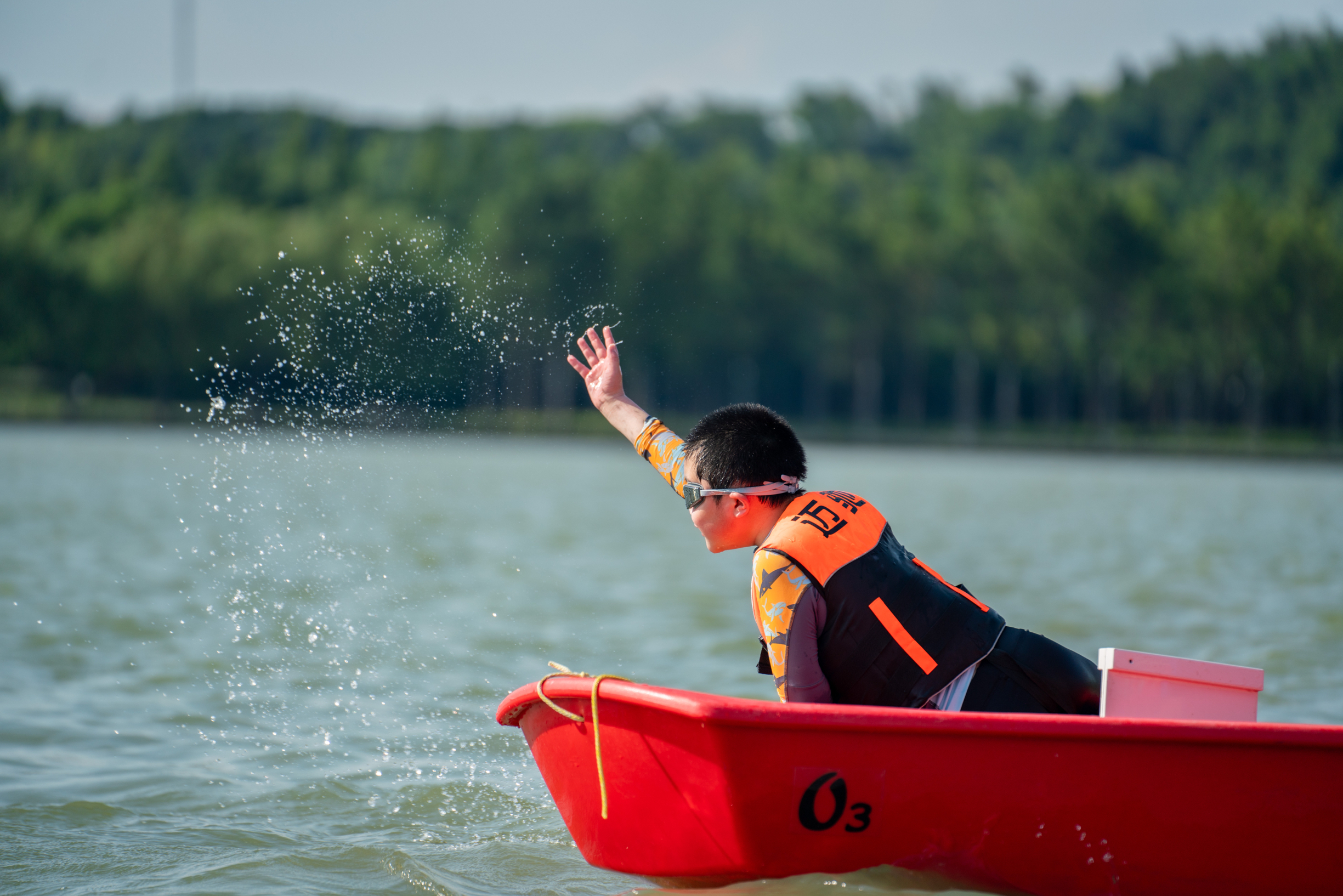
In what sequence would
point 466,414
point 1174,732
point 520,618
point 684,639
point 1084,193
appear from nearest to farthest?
point 1174,732
point 684,639
point 520,618
point 466,414
point 1084,193

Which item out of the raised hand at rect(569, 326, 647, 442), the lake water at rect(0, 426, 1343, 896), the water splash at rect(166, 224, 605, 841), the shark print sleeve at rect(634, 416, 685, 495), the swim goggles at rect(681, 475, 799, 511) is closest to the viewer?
the swim goggles at rect(681, 475, 799, 511)

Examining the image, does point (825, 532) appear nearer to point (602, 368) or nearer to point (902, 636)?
point (902, 636)

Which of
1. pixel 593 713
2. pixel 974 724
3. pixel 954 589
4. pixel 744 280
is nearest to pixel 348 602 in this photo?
pixel 593 713

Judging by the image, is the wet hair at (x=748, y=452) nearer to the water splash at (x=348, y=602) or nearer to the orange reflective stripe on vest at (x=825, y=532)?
the orange reflective stripe on vest at (x=825, y=532)

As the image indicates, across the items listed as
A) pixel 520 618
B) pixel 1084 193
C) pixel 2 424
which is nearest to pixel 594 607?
pixel 520 618

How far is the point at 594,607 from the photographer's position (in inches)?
476

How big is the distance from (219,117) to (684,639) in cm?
13932

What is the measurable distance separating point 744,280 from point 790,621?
7687 cm

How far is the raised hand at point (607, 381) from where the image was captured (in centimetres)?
482

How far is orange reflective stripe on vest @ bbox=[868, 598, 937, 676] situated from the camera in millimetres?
3889

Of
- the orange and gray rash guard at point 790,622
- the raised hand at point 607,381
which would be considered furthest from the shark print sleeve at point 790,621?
the raised hand at point 607,381

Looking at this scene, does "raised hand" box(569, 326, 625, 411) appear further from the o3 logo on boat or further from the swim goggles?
the o3 logo on boat

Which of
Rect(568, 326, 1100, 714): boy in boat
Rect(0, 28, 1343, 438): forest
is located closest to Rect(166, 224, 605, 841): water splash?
Rect(568, 326, 1100, 714): boy in boat

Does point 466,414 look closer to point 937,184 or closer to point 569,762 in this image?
point 937,184
